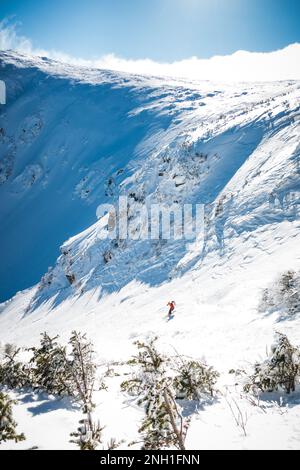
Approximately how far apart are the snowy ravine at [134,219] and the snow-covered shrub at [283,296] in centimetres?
31

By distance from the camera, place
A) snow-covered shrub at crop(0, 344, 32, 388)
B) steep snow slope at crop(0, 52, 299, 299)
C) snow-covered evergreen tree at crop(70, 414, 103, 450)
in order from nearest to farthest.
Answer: snow-covered evergreen tree at crop(70, 414, 103, 450)
snow-covered shrub at crop(0, 344, 32, 388)
steep snow slope at crop(0, 52, 299, 299)

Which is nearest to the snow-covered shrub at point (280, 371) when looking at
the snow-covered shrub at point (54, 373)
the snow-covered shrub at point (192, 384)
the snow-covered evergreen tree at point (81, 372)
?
the snow-covered shrub at point (192, 384)

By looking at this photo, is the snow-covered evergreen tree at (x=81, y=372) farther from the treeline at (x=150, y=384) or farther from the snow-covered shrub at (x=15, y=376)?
the snow-covered shrub at (x=15, y=376)

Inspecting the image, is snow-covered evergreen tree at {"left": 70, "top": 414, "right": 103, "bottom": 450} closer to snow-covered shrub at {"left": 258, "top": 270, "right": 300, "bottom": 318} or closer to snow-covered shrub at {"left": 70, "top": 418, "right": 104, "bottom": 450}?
snow-covered shrub at {"left": 70, "top": 418, "right": 104, "bottom": 450}

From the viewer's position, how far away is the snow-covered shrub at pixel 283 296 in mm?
12478

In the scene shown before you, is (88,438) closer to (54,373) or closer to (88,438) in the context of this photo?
(88,438)

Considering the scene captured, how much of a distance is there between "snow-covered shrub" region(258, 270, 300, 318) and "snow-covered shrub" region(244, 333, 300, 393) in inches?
176

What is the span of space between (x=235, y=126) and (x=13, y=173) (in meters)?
46.2

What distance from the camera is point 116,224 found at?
35.8m

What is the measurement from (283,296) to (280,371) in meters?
5.98

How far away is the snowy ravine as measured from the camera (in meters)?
9.62

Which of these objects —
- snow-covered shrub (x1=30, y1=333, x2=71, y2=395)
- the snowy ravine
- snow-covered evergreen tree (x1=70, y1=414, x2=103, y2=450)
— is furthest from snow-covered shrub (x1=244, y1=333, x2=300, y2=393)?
snow-covered shrub (x1=30, y1=333, x2=71, y2=395)

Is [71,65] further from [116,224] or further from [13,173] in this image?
[116,224]

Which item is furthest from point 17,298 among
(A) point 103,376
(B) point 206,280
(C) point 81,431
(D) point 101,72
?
(D) point 101,72
